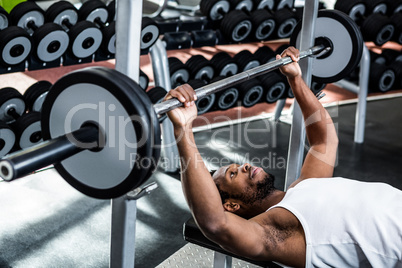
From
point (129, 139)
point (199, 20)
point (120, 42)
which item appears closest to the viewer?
point (129, 139)

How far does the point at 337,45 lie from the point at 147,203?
1.29 meters

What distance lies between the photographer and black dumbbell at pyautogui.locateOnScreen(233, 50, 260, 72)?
3172 mm

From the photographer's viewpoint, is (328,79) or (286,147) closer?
(328,79)

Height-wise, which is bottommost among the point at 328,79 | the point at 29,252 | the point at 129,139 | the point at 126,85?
the point at 29,252

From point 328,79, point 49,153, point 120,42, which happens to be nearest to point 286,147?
point 328,79

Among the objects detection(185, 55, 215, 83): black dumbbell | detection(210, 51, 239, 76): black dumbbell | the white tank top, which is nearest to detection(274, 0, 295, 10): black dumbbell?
detection(210, 51, 239, 76): black dumbbell

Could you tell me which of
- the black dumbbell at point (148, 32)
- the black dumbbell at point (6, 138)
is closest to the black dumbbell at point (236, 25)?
the black dumbbell at point (148, 32)

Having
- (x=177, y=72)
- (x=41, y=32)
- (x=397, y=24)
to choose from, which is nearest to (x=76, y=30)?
(x=41, y=32)

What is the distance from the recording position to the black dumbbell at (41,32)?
231 centimetres

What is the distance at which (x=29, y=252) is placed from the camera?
2.15m

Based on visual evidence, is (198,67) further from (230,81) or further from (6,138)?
(230,81)

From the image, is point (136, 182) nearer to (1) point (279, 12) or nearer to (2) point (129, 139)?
(2) point (129, 139)

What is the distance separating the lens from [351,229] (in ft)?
4.38

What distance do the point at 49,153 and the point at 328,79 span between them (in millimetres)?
1554
